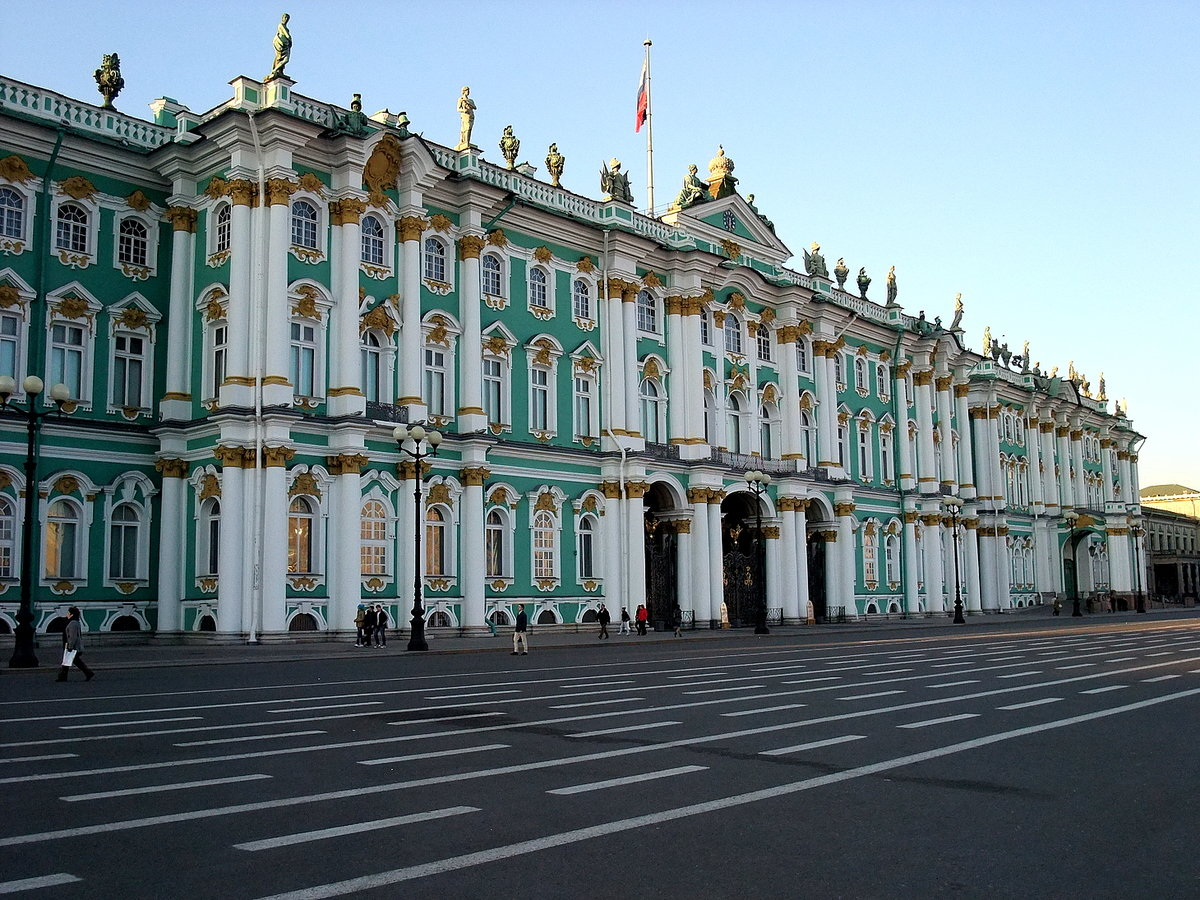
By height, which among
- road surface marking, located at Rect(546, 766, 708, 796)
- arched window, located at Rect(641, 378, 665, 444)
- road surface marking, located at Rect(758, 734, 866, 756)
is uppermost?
arched window, located at Rect(641, 378, 665, 444)

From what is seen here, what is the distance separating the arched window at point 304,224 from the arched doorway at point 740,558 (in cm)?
2364

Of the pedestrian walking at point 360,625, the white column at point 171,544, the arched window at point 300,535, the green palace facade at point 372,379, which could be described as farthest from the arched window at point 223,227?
the pedestrian walking at point 360,625

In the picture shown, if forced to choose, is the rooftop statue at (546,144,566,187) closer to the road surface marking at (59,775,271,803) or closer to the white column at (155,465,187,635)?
the white column at (155,465,187,635)

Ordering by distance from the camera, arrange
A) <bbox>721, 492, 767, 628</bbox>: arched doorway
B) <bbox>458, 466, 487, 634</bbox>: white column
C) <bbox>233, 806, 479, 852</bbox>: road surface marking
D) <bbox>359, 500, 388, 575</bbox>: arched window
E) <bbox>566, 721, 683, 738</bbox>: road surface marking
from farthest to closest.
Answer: <bbox>721, 492, 767, 628</bbox>: arched doorway < <bbox>458, 466, 487, 634</bbox>: white column < <bbox>359, 500, 388, 575</bbox>: arched window < <bbox>566, 721, 683, 738</bbox>: road surface marking < <bbox>233, 806, 479, 852</bbox>: road surface marking

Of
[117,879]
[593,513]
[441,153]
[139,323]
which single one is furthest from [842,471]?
[117,879]

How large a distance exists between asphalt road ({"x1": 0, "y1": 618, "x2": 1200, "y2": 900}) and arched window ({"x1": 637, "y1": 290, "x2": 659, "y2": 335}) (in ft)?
105

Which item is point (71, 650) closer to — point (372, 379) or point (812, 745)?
point (812, 745)

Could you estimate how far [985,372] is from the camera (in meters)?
A: 76.2

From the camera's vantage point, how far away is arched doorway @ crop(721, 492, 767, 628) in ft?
176

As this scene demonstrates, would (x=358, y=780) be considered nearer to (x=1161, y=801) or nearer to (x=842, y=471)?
(x=1161, y=801)

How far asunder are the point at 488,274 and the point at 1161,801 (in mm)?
37143

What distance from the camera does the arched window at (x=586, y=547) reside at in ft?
153

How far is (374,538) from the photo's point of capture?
39.4 metres

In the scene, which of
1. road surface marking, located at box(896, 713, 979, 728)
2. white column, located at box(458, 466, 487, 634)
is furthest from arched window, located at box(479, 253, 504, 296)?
road surface marking, located at box(896, 713, 979, 728)
